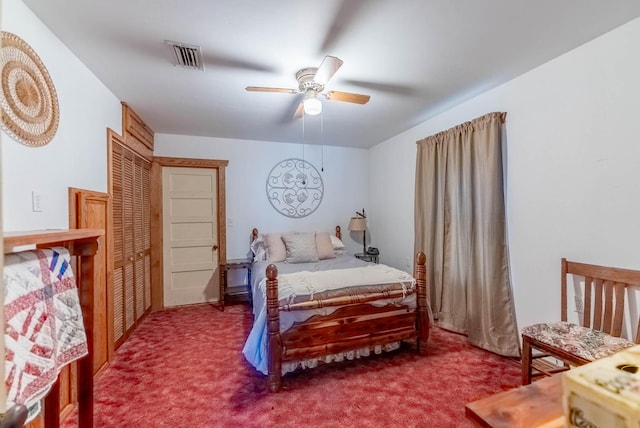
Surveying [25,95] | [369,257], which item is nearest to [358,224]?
[369,257]

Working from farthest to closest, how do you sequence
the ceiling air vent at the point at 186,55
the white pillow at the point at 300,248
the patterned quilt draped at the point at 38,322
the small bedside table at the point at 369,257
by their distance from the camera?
the small bedside table at the point at 369,257
the white pillow at the point at 300,248
the ceiling air vent at the point at 186,55
the patterned quilt draped at the point at 38,322

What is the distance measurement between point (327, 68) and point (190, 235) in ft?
10.3

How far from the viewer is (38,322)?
108 centimetres

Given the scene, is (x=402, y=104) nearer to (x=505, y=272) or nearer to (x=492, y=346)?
(x=505, y=272)

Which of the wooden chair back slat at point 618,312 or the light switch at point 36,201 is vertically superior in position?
the light switch at point 36,201

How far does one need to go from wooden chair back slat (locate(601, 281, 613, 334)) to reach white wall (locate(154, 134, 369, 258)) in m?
3.18

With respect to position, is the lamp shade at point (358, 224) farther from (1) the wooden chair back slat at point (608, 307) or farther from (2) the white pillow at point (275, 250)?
(1) the wooden chair back slat at point (608, 307)

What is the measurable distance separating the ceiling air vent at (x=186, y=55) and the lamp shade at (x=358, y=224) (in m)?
2.94

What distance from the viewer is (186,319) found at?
3.50m

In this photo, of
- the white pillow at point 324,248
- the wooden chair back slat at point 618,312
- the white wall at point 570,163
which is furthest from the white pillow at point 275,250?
the wooden chair back slat at point 618,312

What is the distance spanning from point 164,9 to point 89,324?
5.61 ft

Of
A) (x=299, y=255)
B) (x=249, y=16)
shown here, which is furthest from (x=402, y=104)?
(x=299, y=255)

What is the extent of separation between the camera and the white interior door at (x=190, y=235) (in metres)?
3.96

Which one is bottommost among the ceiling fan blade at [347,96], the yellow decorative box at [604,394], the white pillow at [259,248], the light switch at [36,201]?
the white pillow at [259,248]
